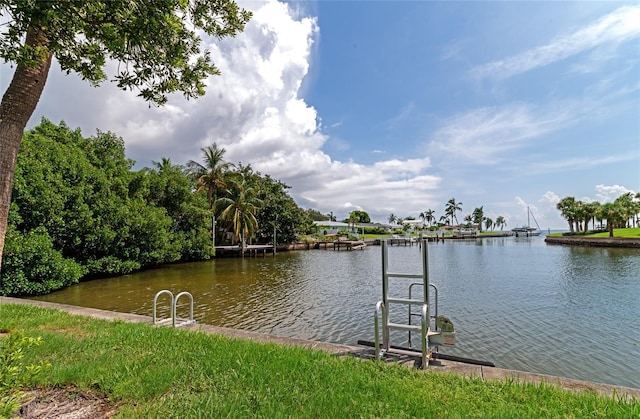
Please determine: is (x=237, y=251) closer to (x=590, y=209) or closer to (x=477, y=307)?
(x=477, y=307)

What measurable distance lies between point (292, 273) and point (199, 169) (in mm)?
19429

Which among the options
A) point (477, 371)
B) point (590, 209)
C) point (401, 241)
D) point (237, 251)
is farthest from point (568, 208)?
point (477, 371)

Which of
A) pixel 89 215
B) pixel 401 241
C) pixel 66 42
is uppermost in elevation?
pixel 66 42

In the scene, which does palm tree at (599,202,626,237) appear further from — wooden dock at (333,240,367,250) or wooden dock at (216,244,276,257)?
wooden dock at (216,244,276,257)

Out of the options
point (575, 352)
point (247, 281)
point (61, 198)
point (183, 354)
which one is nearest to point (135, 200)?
point (61, 198)

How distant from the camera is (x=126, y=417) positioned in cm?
292

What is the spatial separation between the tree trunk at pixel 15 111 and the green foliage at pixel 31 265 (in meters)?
12.4

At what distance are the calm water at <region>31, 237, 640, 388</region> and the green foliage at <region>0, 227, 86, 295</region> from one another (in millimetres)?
719

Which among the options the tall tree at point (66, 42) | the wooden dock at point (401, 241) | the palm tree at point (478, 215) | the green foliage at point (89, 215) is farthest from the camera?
the palm tree at point (478, 215)

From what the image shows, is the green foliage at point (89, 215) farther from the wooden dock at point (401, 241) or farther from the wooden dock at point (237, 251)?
the wooden dock at point (401, 241)

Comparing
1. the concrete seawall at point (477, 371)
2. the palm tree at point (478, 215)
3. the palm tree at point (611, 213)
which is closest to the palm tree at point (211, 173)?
the concrete seawall at point (477, 371)

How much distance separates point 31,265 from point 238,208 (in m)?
19.6

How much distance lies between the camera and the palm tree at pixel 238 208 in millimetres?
31547

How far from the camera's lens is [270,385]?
349cm
